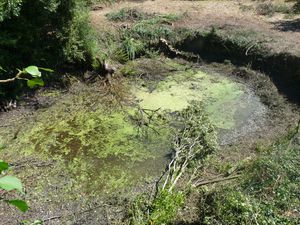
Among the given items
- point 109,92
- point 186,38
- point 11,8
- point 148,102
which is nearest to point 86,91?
point 109,92

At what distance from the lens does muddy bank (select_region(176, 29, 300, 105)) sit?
32.0ft

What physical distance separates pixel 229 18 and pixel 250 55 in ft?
6.81

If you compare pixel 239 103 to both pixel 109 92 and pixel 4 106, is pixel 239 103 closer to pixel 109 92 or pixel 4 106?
pixel 109 92

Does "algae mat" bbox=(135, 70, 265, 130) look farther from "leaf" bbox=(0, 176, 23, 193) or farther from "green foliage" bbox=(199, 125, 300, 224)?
"leaf" bbox=(0, 176, 23, 193)

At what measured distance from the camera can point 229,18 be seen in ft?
39.9

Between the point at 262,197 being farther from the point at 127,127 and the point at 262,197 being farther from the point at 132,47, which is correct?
the point at 132,47

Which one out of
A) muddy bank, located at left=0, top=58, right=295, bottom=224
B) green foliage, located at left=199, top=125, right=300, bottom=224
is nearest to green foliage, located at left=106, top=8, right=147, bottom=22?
muddy bank, located at left=0, top=58, right=295, bottom=224

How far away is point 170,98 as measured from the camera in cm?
959

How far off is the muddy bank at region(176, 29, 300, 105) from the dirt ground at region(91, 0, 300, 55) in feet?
0.82

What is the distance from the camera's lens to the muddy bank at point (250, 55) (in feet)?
32.0

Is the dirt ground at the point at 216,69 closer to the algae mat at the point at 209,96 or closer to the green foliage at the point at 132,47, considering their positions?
the algae mat at the point at 209,96

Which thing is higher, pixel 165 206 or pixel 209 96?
pixel 165 206

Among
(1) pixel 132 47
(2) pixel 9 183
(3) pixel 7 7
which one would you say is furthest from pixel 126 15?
(2) pixel 9 183

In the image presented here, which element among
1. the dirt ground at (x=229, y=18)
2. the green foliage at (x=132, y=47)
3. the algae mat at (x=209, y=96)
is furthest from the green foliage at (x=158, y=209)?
the dirt ground at (x=229, y=18)
